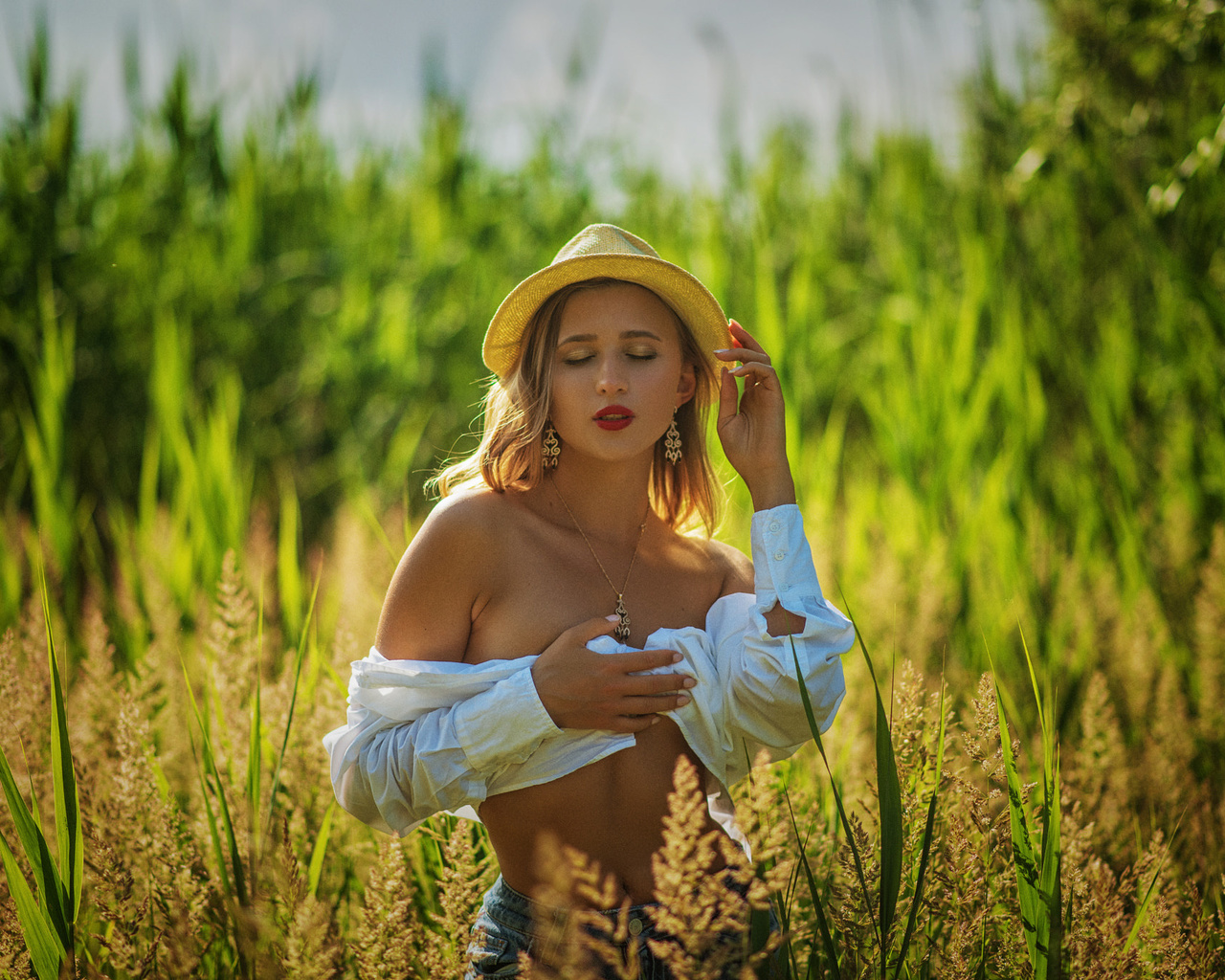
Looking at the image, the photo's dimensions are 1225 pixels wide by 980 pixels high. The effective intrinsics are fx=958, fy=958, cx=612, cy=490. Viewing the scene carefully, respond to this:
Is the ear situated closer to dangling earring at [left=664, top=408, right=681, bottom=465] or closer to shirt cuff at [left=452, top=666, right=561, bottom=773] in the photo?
dangling earring at [left=664, top=408, right=681, bottom=465]

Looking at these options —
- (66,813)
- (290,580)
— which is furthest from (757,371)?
(290,580)

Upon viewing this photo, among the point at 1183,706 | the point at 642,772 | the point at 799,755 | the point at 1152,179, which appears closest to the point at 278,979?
the point at 642,772

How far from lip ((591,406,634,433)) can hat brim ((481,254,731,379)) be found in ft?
0.75

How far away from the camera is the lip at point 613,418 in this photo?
154 cm

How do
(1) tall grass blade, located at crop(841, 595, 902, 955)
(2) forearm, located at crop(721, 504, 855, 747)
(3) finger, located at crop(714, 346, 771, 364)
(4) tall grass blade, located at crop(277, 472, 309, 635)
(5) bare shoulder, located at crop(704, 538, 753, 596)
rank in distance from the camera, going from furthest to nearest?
(4) tall grass blade, located at crop(277, 472, 309, 635) < (5) bare shoulder, located at crop(704, 538, 753, 596) < (3) finger, located at crop(714, 346, 771, 364) < (2) forearm, located at crop(721, 504, 855, 747) < (1) tall grass blade, located at crop(841, 595, 902, 955)

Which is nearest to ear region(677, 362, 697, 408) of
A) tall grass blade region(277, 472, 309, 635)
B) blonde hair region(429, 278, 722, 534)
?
blonde hair region(429, 278, 722, 534)

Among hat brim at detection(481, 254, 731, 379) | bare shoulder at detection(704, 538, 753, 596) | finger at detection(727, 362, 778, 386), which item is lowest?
bare shoulder at detection(704, 538, 753, 596)

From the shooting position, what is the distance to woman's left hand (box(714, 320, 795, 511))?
5.26 ft

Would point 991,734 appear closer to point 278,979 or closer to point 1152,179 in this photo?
point 278,979

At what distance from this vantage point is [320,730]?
184 cm

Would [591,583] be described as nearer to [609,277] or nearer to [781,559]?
[781,559]

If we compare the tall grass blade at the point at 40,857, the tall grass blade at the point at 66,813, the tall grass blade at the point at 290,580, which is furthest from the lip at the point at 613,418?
the tall grass blade at the point at 290,580

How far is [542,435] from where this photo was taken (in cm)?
164

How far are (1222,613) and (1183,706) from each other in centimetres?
25
